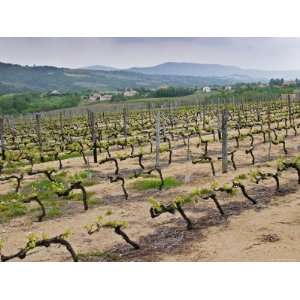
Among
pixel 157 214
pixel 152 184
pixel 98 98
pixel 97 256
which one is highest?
pixel 98 98

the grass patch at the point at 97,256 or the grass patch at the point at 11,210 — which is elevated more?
the grass patch at the point at 11,210

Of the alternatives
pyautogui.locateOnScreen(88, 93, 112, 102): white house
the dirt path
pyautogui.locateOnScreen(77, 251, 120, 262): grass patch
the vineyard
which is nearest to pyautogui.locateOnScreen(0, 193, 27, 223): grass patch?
the vineyard

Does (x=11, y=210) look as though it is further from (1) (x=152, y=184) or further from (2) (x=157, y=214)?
(2) (x=157, y=214)

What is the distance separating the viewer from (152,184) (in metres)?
16.3

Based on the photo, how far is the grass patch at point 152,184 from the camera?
16.1 meters

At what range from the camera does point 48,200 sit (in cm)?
1541

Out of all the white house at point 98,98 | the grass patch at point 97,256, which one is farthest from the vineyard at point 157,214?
the white house at point 98,98

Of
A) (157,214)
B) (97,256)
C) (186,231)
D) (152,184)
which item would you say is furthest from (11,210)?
(186,231)

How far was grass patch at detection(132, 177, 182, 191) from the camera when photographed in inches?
635

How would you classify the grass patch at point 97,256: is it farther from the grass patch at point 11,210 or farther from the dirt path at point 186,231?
the grass patch at point 11,210

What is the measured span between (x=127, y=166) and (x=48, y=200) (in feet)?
18.8

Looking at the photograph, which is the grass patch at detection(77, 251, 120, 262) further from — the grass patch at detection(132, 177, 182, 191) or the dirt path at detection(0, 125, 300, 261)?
the grass patch at detection(132, 177, 182, 191)

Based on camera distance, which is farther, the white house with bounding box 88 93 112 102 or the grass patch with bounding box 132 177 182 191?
the white house with bounding box 88 93 112 102

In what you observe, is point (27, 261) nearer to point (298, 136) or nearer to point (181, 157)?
point (181, 157)
